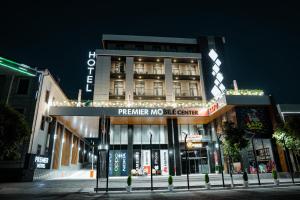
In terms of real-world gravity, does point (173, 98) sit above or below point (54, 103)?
above

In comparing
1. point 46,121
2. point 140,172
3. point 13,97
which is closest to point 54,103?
point 46,121

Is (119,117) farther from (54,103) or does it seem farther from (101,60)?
(101,60)

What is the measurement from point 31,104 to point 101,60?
16.0 m

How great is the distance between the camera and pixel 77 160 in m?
47.6

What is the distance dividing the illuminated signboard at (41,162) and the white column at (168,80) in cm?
2133

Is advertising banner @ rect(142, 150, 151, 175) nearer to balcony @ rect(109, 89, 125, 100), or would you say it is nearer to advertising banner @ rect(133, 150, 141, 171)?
advertising banner @ rect(133, 150, 141, 171)

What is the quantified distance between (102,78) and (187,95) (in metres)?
15.9

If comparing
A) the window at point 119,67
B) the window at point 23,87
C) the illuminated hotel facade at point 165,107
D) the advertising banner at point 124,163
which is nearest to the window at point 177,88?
the illuminated hotel facade at point 165,107

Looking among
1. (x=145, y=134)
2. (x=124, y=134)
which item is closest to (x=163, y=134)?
(x=145, y=134)

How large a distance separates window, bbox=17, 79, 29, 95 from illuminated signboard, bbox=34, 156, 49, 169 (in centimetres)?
844

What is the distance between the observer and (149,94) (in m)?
39.4

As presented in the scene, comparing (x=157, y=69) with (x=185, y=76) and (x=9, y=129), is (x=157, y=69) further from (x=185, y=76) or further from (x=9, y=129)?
(x=9, y=129)

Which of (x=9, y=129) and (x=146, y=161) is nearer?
(x=9, y=129)

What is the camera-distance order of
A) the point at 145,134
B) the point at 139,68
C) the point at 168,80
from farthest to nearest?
the point at 139,68 < the point at 168,80 < the point at 145,134
